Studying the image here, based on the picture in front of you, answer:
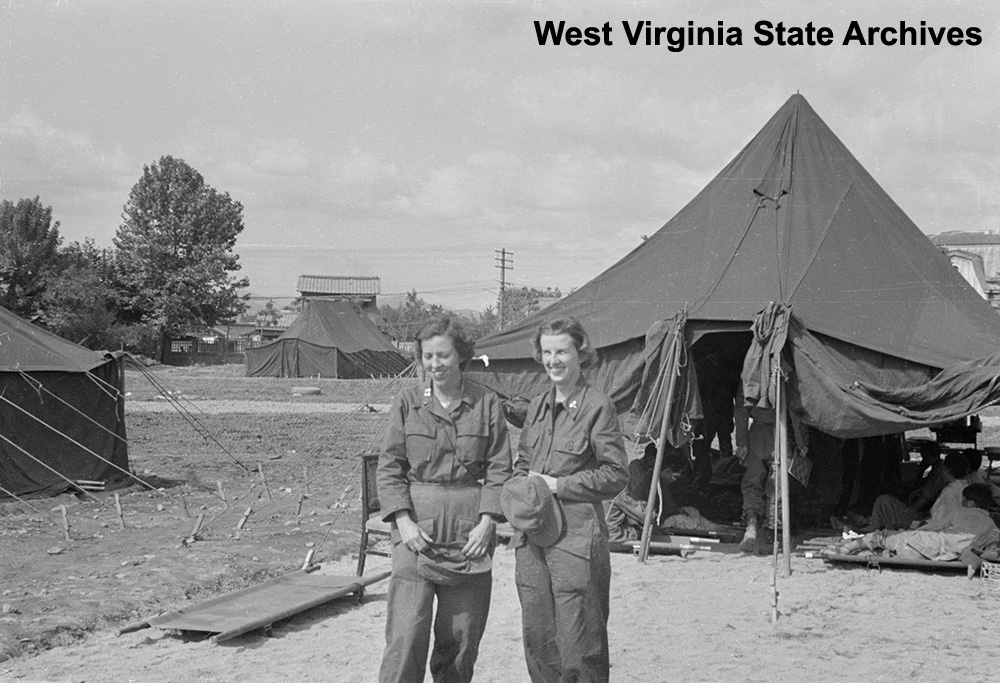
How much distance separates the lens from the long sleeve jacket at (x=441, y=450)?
401cm

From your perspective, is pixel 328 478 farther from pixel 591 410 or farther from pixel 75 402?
pixel 591 410

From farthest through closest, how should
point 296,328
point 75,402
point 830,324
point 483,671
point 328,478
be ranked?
point 296,328 → point 328,478 → point 75,402 → point 830,324 → point 483,671

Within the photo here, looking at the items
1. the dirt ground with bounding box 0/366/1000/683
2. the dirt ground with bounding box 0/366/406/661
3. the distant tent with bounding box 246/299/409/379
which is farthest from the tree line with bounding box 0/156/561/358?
the dirt ground with bounding box 0/366/1000/683

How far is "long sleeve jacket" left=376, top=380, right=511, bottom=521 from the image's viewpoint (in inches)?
158

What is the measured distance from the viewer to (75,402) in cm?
1203

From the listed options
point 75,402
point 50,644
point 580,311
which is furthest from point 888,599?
point 75,402

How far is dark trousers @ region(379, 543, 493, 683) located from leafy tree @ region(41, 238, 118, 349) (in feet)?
131

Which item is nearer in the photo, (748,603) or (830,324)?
(748,603)

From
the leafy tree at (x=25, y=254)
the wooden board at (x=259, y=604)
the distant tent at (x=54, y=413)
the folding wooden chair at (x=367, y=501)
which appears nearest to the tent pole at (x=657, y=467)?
the folding wooden chair at (x=367, y=501)

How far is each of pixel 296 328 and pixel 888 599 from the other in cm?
3360

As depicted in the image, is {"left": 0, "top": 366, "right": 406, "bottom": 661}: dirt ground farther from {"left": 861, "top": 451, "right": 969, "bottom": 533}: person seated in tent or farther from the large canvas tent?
{"left": 861, "top": 451, "right": 969, "bottom": 533}: person seated in tent

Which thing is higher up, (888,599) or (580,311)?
(580,311)

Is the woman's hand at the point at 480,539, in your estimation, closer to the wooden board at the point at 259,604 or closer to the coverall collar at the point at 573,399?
the coverall collar at the point at 573,399

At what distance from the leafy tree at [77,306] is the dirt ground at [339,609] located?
108ft
